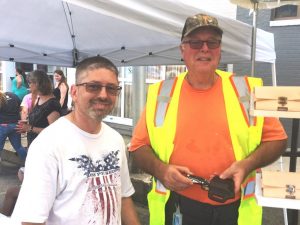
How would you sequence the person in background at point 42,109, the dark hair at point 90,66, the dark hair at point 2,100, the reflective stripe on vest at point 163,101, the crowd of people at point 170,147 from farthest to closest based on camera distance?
the dark hair at point 2,100 < the person in background at point 42,109 < the reflective stripe on vest at point 163,101 < the dark hair at point 90,66 < the crowd of people at point 170,147

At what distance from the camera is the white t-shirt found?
1.54 meters

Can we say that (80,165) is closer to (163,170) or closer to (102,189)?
(102,189)

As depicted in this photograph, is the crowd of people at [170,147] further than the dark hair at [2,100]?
No

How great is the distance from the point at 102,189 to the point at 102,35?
12.5 feet

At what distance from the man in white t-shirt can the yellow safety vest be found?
13.1 inches

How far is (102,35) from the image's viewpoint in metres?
5.16

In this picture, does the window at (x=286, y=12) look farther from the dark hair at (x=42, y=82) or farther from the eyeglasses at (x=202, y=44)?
the eyeglasses at (x=202, y=44)

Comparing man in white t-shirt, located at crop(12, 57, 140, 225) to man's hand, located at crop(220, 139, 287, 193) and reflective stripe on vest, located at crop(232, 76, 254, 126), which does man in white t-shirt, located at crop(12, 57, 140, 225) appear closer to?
man's hand, located at crop(220, 139, 287, 193)

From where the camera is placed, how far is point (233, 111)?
2.04m

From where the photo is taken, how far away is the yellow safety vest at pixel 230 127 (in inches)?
79.2

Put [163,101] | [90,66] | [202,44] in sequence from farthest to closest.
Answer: [163,101] → [202,44] → [90,66]

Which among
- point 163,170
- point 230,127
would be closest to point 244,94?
point 230,127

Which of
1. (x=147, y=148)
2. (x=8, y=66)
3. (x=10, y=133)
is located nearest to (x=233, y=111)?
(x=147, y=148)

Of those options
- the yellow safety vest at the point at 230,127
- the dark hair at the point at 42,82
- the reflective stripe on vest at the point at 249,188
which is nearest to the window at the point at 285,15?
the dark hair at the point at 42,82
